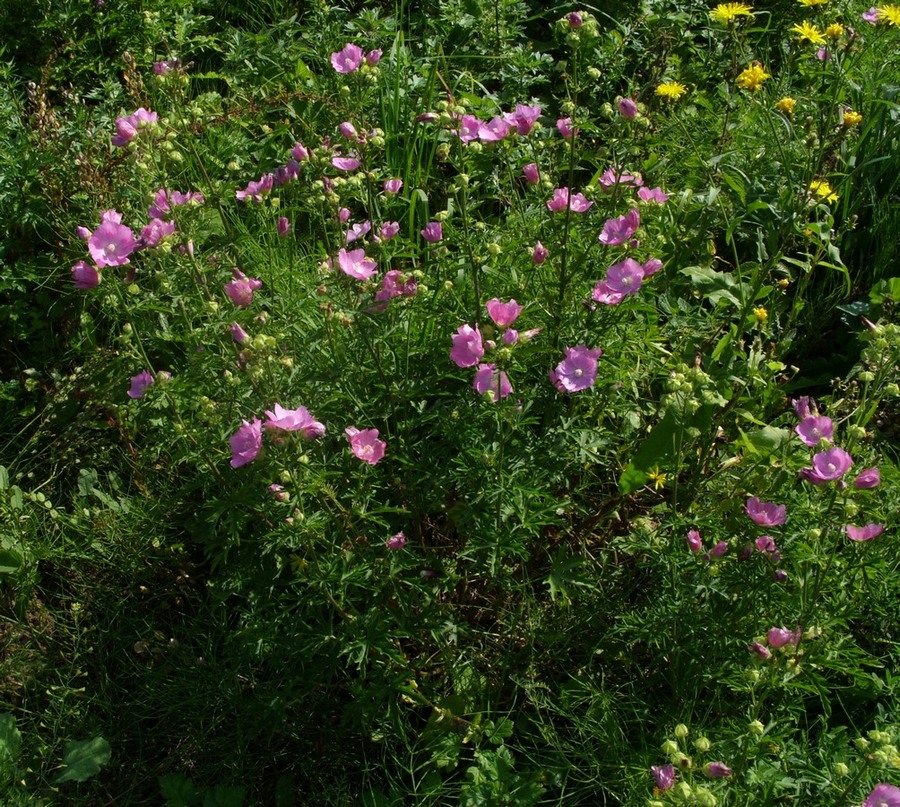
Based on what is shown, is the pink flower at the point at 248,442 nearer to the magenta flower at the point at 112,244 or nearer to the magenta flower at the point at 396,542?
the magenta flower at the point at 396,542

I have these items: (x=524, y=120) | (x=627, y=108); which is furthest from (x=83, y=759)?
(x=627, y=108)

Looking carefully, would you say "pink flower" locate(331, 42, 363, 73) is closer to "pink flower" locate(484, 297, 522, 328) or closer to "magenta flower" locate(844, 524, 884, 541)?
"pink flower" locate(484, 297, 522, 328)

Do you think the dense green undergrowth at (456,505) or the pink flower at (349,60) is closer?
the dense green undergrowth at (456,505)

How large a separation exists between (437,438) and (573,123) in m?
0.79

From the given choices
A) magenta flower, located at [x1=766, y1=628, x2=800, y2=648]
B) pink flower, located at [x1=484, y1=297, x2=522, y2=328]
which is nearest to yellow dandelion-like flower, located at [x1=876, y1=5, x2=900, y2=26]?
pink flower, located at [x1=484, y1=297, x2=522, y2=328]

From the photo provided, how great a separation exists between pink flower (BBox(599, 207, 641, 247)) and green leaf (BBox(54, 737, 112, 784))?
5.62 feet

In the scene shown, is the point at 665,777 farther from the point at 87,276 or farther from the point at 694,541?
the point at 87,276

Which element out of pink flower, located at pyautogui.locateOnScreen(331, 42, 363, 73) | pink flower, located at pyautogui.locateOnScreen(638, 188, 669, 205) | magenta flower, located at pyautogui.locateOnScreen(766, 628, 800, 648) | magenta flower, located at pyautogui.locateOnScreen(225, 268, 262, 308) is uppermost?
pink flower, located at pyautogui.locateOnScreen(331, 42, 363, 73)

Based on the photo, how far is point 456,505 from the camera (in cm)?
212

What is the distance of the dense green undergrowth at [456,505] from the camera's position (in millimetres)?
1982

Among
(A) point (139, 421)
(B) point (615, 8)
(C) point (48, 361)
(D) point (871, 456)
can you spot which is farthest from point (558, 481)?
(B) point (615, 8)

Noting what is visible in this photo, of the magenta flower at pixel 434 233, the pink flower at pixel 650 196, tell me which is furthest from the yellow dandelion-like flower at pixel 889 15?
the magenta flower at pixel 434 233

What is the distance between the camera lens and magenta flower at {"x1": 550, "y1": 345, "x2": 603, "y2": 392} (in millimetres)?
2018

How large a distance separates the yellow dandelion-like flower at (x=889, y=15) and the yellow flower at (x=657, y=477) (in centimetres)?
156
